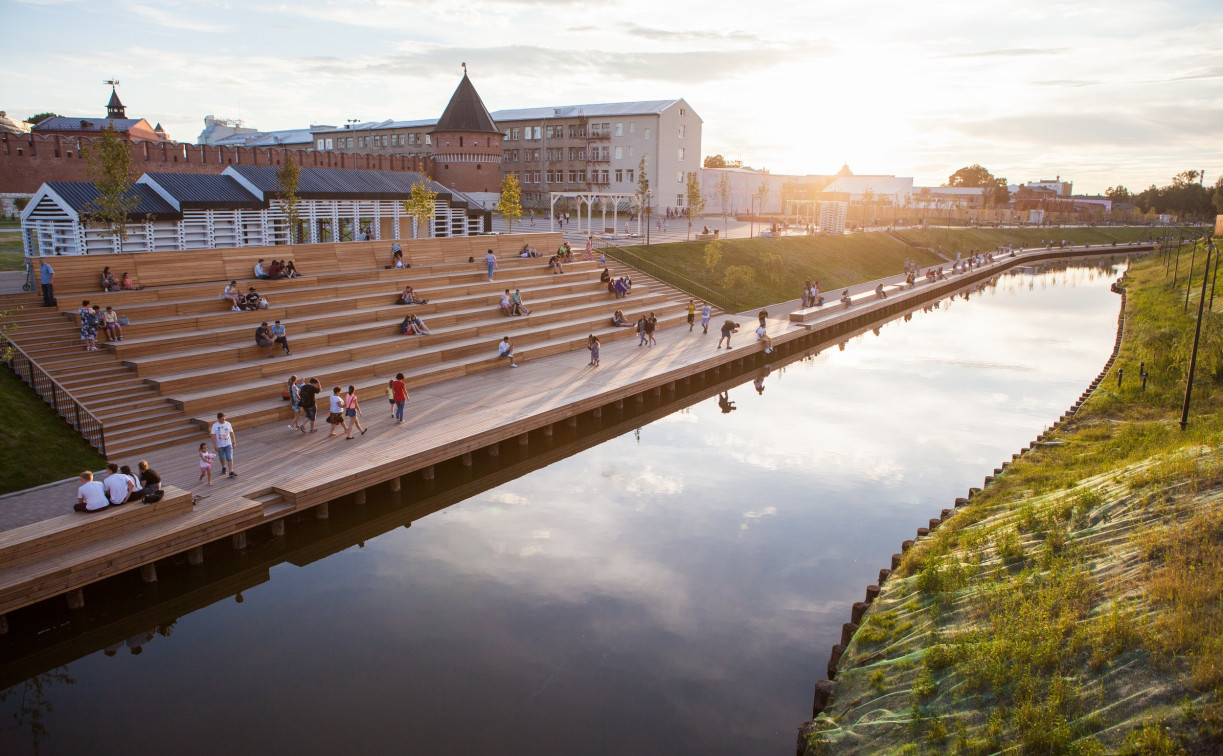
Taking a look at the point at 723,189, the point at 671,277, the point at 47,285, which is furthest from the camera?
the point at 723,189

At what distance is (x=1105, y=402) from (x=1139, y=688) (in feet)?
62.3

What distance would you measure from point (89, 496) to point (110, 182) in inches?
689

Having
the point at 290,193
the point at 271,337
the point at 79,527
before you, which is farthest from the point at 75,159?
the point at 79,527

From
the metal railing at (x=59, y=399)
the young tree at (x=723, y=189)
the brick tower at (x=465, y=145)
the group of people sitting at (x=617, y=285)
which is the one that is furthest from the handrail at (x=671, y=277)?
the young tree at (x=723, y=189)

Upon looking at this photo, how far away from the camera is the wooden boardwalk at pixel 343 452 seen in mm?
13148

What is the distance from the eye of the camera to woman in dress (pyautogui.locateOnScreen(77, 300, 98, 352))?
20875 mm

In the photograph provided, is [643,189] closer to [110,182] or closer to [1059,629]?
[110,182]

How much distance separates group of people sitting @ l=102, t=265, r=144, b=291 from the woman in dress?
2445 mm

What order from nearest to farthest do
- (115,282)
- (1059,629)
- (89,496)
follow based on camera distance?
1. (1059,629)
2. (89,496)
3. (115,282)

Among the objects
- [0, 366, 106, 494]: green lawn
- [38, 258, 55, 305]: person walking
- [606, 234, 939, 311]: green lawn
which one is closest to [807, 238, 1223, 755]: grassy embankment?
[0, 366, 106, 494]: green lawn

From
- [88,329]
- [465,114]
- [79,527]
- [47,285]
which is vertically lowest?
[79,527]

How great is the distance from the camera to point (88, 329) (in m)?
20.9

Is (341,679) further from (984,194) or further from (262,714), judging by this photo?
(984,194)

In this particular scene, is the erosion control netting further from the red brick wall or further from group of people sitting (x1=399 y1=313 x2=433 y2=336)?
the red brick wall
